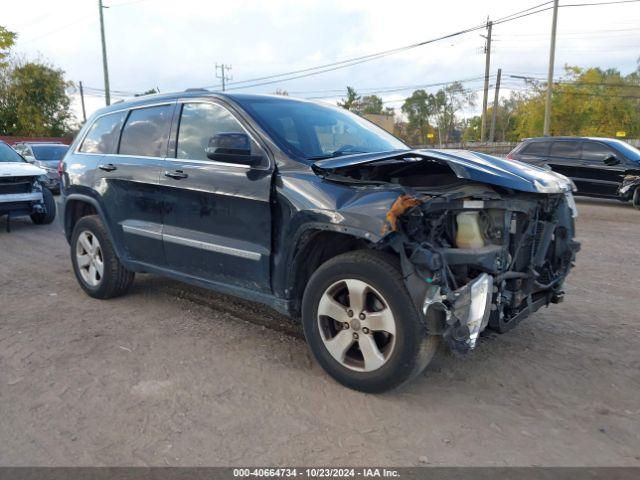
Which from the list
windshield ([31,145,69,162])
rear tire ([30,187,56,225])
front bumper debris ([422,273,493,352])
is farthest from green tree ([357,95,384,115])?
front bumper debris ([422,273,493,352])

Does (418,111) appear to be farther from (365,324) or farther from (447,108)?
(365,324)

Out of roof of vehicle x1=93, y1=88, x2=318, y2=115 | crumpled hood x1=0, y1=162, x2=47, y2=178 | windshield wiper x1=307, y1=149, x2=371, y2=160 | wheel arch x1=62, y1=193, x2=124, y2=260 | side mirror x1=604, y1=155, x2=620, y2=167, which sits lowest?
wheel arch x1=62, y1=193, x2=124, y2=260

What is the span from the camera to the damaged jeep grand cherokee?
305 centimetres

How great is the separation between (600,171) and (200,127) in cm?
1118

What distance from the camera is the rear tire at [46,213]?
9.91 meters

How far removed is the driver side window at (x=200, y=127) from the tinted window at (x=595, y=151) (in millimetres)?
11191

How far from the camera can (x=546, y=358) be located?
3.82 m

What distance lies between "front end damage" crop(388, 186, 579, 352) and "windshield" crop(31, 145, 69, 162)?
16159mm

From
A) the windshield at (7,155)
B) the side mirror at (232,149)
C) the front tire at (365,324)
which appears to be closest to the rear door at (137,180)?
Answer: the side mirror at (232,149)

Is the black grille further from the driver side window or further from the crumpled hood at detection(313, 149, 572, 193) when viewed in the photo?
the crumpled hood at detection(313, 149, 572, 193)

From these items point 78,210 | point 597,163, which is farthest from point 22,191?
point 597,163

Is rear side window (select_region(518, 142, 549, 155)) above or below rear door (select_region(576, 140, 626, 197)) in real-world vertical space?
above

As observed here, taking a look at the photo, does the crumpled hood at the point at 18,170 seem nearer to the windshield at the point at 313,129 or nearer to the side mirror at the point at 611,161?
the windshield at the point at 313,129

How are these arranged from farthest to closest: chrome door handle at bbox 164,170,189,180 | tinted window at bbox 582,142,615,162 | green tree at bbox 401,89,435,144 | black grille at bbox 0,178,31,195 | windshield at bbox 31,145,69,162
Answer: green tree at bbox 401,89,435,144, windshield at bbox 31,145,69,162, tinted window at bbox 582,142,615,162, black grille at bbox 0,178,31,195, chrome door handle at bbox 164,170,189,180
